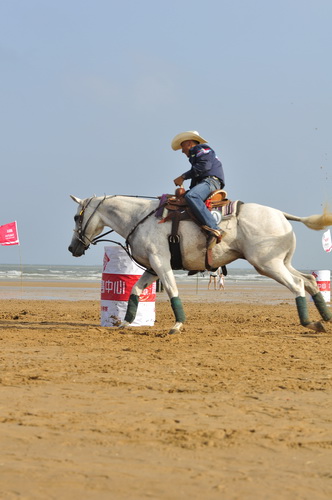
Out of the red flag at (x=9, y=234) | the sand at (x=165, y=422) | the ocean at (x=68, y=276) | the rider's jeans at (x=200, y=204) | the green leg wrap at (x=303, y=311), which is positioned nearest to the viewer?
the sand at (x=165, y=422)

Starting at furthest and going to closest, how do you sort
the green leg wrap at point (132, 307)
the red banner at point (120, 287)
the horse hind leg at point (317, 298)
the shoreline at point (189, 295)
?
1. the shoreline at point (189, 295)
2. the red banner at point (120, 287)
3. the green leg wrap at point (132, 307)
4. the horse hind leg at point (317, 298)

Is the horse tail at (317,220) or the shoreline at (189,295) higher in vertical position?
the horse tail at (317,220)

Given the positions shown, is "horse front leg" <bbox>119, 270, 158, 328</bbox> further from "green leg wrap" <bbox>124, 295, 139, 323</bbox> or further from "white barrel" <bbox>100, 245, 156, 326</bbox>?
"white barrel" <bbox>100, 245, 156, 326</bbox>

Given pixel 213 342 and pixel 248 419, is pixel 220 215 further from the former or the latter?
pixel 248 419

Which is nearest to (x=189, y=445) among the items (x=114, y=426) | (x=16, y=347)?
(x=114, y=426)

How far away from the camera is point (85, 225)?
10.5 meters

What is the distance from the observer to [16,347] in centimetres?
773

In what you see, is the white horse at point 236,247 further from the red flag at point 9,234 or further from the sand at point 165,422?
the red flag at point 9,234

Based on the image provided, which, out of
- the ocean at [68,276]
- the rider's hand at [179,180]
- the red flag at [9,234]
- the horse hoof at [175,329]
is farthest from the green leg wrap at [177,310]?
the ocean at [68,276]

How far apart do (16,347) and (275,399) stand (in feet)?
12.9

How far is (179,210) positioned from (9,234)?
15158 millimetres

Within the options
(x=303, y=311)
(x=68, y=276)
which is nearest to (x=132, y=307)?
(x=303, y=311)

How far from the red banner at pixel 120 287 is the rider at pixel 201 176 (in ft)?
6.41

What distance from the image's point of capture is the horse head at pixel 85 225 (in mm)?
10500
